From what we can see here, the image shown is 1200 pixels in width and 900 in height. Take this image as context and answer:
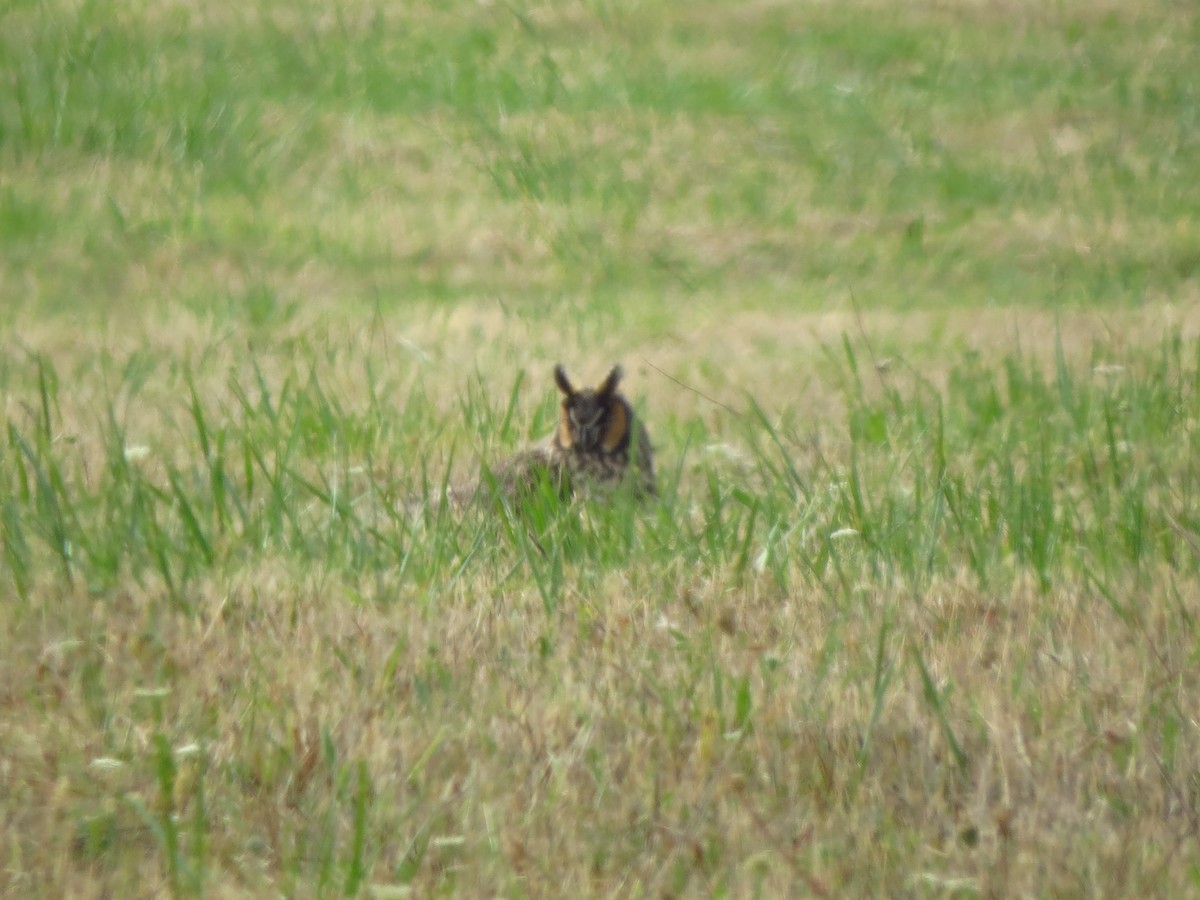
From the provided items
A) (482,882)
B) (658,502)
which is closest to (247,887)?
(482,882)

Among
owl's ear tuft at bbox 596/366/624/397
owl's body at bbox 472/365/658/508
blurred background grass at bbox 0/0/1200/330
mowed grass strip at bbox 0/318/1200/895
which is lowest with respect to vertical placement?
mowed grass strip at bbox 0/318/1200/895

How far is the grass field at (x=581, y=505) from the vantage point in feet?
9.32

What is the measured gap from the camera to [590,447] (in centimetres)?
542

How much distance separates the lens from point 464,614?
3.64m

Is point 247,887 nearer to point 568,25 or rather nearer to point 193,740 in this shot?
point 193,740

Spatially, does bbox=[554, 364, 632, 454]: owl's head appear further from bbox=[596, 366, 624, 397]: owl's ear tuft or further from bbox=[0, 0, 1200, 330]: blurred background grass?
bbox=[0, 0, 1200, 330]: blurred background grass

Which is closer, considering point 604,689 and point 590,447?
point 604,689

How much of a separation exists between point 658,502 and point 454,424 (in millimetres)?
1404

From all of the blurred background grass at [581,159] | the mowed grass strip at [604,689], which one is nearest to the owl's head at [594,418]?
the mowed grass strip at [604,689]

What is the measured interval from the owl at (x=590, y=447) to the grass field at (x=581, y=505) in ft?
0.47

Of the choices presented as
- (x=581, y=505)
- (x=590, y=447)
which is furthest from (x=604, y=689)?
(x=590, y=447)

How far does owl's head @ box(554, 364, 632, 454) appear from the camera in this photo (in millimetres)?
5398

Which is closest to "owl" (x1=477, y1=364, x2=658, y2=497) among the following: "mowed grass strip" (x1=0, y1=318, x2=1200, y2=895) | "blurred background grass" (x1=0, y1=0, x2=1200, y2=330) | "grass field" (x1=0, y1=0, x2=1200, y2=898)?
"grass field" (x1=0, y1=0, x2=1200, y2=898)

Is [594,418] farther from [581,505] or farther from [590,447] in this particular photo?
[581,505]
